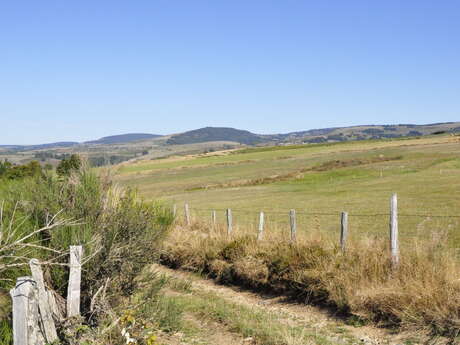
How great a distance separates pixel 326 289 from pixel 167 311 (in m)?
3.53

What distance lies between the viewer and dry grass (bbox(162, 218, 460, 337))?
8102mm

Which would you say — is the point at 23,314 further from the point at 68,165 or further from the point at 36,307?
the point at 68,165

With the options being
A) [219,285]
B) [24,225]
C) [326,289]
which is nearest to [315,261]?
[326,289]

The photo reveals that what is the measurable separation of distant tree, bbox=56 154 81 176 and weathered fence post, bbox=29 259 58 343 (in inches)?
163

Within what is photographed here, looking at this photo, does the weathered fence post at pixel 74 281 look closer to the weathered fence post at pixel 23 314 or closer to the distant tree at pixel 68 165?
the weathered fence post at pixel 23 314

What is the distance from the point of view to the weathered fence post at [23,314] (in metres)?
4.93

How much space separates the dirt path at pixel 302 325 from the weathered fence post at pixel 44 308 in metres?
2.93

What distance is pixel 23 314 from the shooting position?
4.93 metres

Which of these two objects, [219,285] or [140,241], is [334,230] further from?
[140,241]

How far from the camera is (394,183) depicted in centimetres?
4225

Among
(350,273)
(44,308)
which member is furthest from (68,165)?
(350,273)

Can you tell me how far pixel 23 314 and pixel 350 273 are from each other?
6.52m

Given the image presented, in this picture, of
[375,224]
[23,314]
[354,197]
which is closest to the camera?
[23,314]

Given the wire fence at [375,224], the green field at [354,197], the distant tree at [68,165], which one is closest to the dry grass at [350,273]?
the green field at [354,197]
